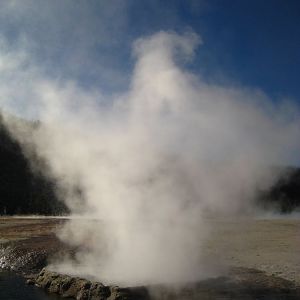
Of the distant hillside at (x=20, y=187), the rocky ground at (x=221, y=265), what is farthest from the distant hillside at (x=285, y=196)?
the distant hillside at (x=20, y=187)

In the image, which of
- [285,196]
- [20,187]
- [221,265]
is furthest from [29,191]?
[221,265]

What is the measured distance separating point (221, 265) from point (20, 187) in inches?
2854

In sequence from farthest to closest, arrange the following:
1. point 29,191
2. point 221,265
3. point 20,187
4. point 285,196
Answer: point 20,187 < point 29,191 < point 285,196 < point 221,265

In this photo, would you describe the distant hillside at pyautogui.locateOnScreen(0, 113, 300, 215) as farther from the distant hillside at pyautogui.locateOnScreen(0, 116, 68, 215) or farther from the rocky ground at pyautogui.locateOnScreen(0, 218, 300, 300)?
the rocky ground at pyautogui.locateOnScreen(0, 218, 300, 300)

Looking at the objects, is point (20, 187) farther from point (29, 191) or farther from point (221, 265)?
point (221, 265)

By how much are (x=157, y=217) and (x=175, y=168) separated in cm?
398

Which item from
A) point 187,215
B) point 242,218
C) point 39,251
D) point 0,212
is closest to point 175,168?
point 187,215

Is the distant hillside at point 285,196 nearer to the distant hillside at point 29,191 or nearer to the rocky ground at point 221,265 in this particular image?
the distant hillside at point 29,191

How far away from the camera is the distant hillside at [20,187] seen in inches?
3322

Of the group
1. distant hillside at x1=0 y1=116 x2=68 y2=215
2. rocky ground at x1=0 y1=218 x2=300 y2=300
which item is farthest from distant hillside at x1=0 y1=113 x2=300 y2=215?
rocky ground at x1=0 y1=218 x2=300 y2=300

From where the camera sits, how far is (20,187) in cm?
9356

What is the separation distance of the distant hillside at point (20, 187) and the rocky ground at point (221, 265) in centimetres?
3755

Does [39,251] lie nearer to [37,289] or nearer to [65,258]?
[65,258]

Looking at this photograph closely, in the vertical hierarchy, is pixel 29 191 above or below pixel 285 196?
above
